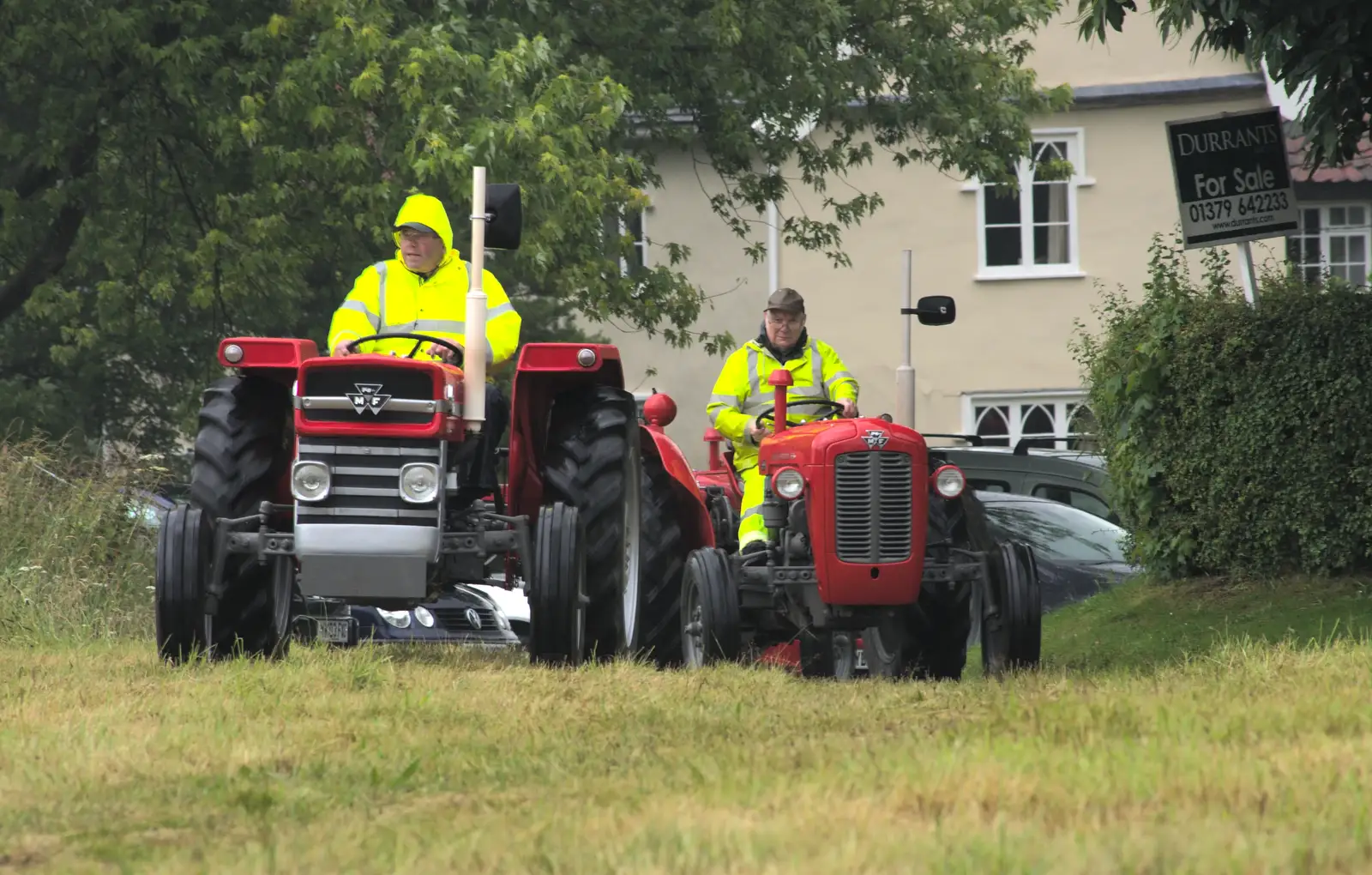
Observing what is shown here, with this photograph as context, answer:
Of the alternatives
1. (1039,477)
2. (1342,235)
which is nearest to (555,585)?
(1039,477)

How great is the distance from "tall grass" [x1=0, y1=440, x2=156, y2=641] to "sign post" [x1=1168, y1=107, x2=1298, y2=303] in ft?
21.2

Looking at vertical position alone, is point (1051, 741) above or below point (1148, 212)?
below

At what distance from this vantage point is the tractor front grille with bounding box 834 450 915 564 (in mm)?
9586

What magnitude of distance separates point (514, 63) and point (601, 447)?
323 inches

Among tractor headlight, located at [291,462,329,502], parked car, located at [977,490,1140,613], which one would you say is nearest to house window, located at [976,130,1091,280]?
parked car, located at [977,490,1140,613]

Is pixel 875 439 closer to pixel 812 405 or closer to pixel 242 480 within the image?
pixel 812 405

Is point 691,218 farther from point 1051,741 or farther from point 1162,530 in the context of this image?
point 1051,741

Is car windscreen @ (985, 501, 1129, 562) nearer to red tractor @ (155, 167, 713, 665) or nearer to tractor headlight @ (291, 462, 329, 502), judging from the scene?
red tractor @ (155, 167, 713, 665)

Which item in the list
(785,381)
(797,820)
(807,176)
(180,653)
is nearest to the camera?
(797,820)

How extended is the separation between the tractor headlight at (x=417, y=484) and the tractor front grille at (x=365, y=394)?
0.17 m

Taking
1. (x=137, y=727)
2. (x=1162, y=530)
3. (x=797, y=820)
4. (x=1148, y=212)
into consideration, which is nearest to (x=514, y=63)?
(x=1162, y=530)

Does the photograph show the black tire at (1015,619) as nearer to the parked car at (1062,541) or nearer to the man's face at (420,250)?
the man's face at (420,250)

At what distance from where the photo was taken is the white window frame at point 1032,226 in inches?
1214

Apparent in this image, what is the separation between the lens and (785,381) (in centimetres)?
1045
